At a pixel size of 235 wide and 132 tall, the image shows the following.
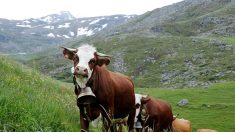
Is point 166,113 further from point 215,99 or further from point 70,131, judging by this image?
point 215,99

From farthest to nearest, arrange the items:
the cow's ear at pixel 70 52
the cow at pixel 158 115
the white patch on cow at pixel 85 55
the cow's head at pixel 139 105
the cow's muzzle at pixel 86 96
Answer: the cow at pixel 158 115 → the cow's head at pixel 139 105 → the cow's ear at pixel 70 52 → the cow's muzzle at pixel 86 96 → the white patch on cow at pixel 85 55

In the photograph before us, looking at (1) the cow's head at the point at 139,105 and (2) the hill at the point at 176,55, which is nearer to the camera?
(1) the cow's head at the point at 139,105

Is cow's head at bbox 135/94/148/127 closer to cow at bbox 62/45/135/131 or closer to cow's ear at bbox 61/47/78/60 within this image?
cow at bbox 62/45/135/131

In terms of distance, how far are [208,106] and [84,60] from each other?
5553 cm

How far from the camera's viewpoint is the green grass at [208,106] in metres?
51.1

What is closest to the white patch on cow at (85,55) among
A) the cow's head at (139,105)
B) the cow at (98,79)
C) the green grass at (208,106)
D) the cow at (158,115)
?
the cow at (98,79)

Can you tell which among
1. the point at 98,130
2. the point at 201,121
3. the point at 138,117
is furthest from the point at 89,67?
the point at 201,121

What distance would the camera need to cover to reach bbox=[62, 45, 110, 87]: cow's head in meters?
9.41

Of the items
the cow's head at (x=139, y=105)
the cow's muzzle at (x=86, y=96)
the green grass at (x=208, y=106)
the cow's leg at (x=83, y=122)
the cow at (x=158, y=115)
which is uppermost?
the cow's muzzle at (x=86, y=96)

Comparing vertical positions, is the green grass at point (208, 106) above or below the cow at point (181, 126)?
below

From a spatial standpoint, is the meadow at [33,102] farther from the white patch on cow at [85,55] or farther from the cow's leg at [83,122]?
the white patch on cow at [85,55]

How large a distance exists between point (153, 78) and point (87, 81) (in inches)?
4655

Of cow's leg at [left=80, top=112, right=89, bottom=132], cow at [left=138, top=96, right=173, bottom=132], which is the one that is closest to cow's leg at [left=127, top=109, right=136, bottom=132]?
cow's leg at [left=80, top=112, right=89, bottom=132]

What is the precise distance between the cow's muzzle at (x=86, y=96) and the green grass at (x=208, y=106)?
3946 centimetres
